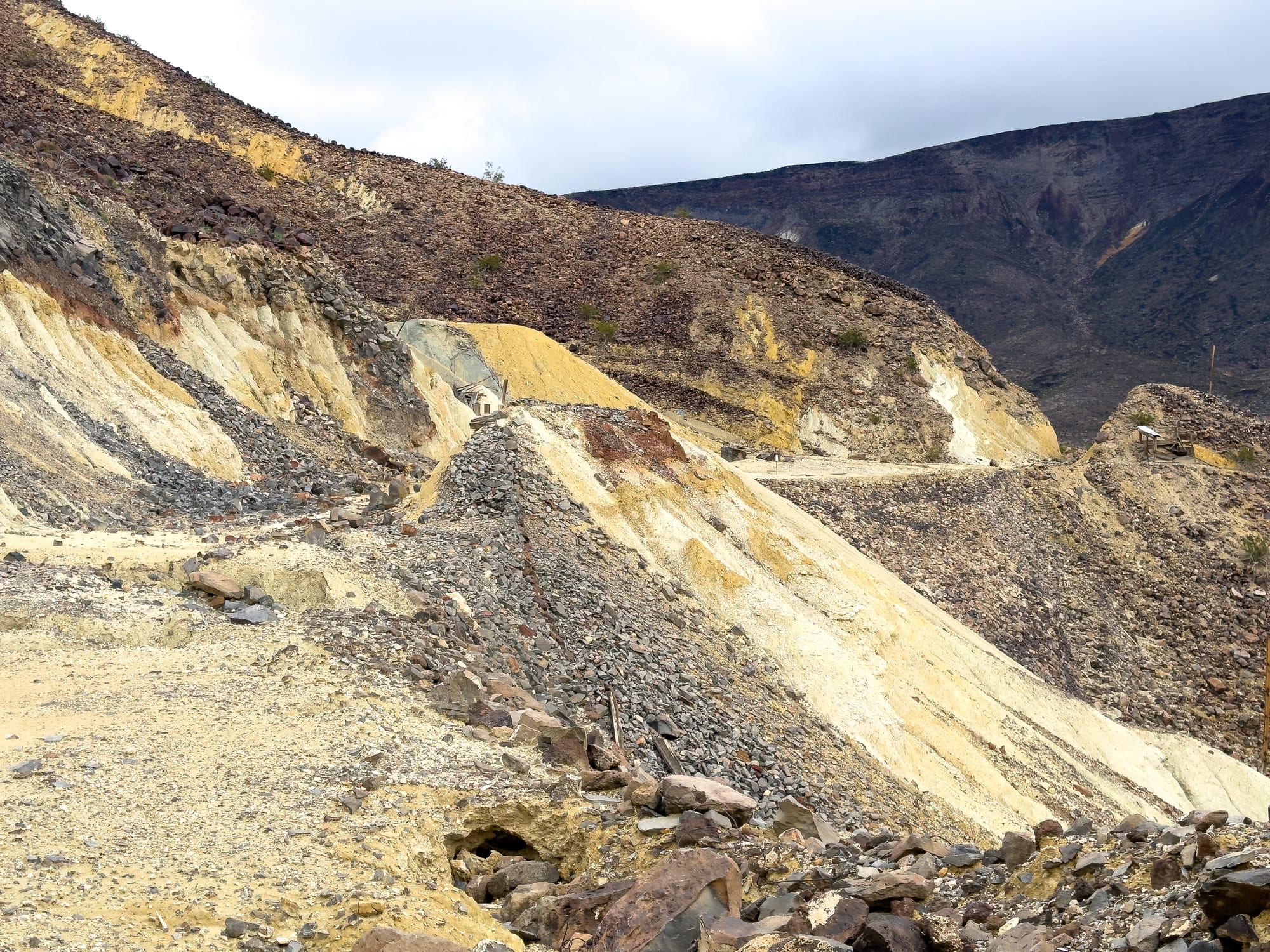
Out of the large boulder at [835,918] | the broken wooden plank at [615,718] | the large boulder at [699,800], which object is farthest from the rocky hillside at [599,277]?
the large boulder at [835,918]

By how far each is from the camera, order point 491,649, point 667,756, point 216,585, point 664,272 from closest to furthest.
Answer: point 216,585 < point 667,756 < point 491,649 < point 664,272

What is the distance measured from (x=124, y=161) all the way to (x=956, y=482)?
27.6 meters

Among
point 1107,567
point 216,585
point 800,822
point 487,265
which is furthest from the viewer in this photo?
point 487,265

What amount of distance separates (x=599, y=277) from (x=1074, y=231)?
297 ft

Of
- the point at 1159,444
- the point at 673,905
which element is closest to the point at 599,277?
the point at 1159,444

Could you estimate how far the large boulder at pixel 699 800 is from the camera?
30.9 ft

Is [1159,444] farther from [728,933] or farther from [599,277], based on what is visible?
[728,933]

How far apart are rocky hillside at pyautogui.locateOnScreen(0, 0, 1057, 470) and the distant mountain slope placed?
3496cm

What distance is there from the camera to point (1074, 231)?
124750 mm

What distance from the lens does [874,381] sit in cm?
Result: 4678

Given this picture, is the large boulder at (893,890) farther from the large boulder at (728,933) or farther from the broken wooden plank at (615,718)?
the broken wooden plank at (615,718)

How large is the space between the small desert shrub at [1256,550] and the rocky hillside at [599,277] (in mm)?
11159

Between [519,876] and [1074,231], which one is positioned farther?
[1074,231]

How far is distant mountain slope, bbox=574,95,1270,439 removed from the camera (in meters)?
91.3
